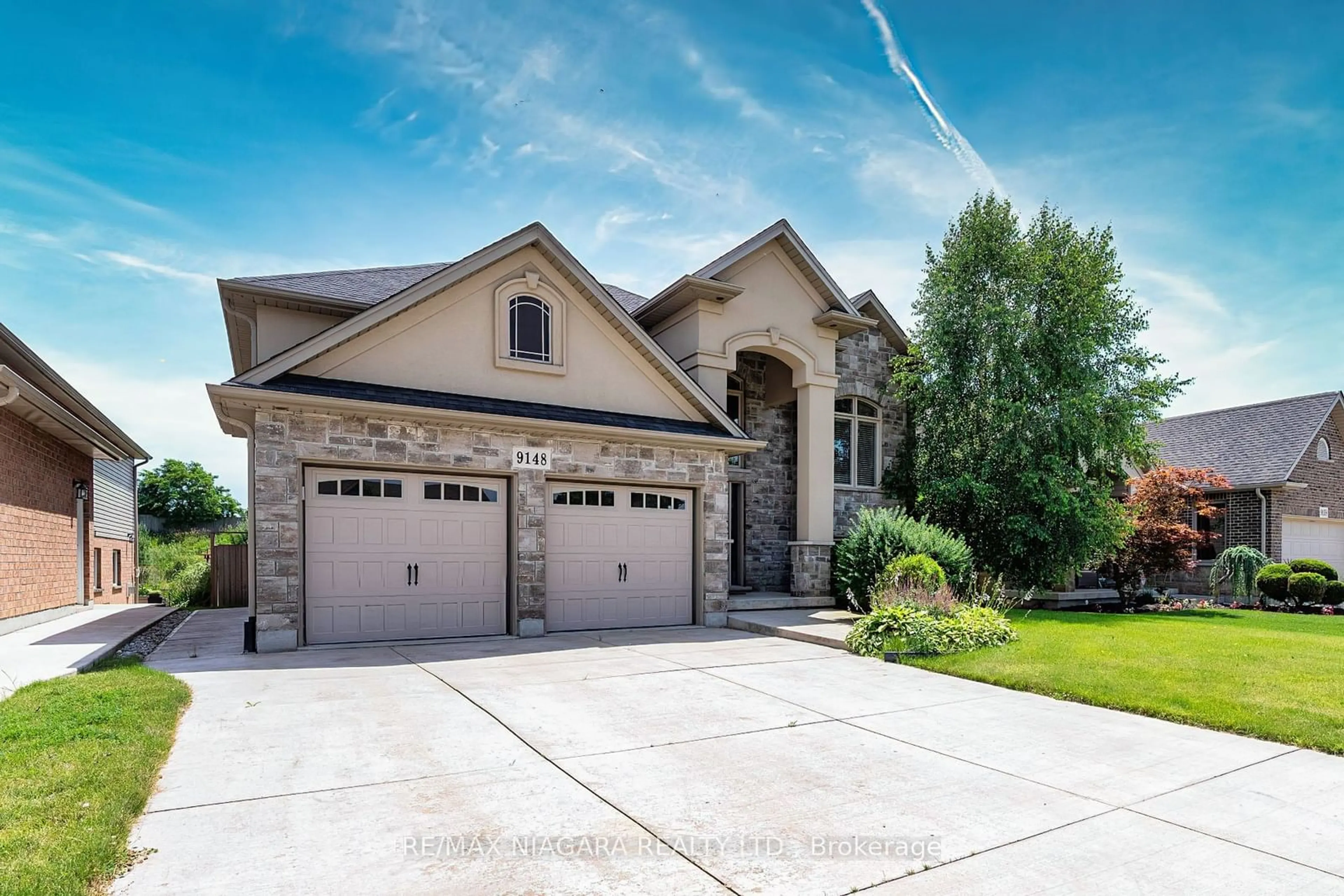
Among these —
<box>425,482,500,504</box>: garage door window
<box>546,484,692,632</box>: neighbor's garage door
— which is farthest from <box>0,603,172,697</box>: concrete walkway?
<box>546,484,692,632</box>: neighbor's garage door

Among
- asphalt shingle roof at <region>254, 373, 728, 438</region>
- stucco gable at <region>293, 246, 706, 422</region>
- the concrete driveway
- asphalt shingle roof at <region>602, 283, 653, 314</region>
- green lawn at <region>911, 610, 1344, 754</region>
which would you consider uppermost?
asphalt shingle roof at <region>602, 283, 653, 314</region>

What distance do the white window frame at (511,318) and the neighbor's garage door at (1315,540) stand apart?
2143 centimetres

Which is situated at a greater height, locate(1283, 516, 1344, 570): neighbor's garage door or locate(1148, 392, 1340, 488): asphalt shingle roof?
locate(1148, 392, 1340, 488): asphalt shingle roof

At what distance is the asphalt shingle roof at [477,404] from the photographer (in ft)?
32.7

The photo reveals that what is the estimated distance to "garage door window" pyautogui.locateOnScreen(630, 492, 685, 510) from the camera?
41.4 feet

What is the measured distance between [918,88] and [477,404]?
8.25 meters

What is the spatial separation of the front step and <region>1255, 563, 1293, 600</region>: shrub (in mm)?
12271

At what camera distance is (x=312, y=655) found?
940 centimetres

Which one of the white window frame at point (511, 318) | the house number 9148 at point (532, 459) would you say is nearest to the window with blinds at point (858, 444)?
the white window frame at point (511, 318)

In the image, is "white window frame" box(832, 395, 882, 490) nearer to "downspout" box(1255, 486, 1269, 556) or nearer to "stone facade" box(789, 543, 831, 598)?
"stone facade" box(789, 543, 831, 598)

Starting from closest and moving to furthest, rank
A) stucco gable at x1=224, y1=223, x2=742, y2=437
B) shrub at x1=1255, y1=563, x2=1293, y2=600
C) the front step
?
stucco gable at x1=224, y1=223, x2=742, y2=437
the front step
shrub at x1=1255, y1=563, x2=1293, y2=600

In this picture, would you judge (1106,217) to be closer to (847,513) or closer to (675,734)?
(847,513)

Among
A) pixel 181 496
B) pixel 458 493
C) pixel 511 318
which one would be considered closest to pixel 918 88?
pixel 511 318

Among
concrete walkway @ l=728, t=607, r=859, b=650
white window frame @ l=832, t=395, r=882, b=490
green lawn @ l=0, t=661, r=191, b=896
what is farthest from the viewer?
white window frame @ l=832, t=395, r=882, b=490
